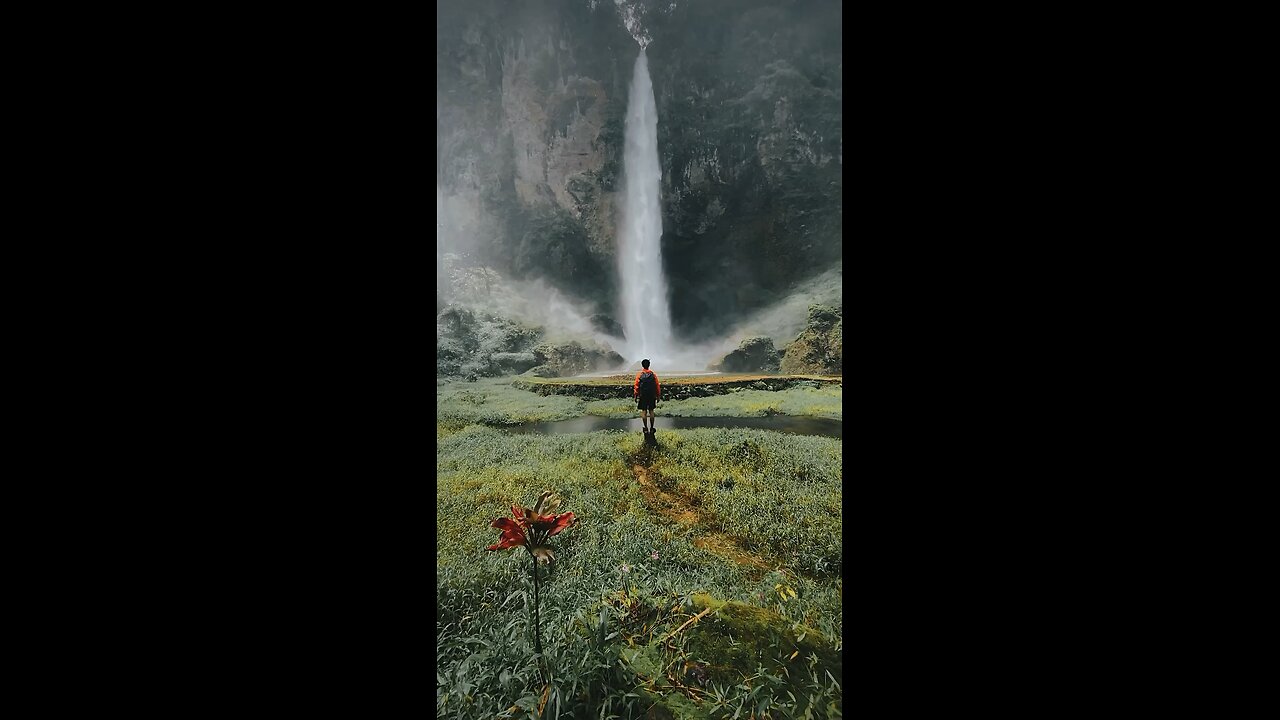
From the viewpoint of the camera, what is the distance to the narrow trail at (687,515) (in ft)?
6.97

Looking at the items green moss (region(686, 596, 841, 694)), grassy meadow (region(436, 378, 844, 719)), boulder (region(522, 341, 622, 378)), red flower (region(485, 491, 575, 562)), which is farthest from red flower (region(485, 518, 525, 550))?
boulder (region(522, 341, 622, 378))

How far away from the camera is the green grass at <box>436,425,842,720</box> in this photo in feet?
4.73

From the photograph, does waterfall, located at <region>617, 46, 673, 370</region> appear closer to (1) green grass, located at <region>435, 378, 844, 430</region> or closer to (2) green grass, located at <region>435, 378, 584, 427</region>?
(1) green grass, located at <region>435, 378, 844, 430</region>

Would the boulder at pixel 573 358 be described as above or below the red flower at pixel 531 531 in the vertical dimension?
above

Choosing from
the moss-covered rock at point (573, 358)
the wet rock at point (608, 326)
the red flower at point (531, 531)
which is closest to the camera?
the red flower at point (531, 531)

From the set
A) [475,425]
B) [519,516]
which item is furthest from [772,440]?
[475,425]

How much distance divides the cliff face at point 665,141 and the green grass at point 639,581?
1.41m

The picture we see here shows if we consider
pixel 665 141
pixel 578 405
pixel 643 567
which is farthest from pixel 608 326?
pixel 643 567

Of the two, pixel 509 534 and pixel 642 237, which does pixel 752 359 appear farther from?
pixel 509 534

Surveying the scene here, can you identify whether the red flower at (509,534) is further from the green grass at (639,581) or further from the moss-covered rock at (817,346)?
the moss-covered rock at (817,346)

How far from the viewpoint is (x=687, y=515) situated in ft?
7.64

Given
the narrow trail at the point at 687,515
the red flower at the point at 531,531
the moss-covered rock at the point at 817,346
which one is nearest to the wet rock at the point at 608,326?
the narrow trail at the point at 687,515

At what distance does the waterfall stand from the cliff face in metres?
0.09
